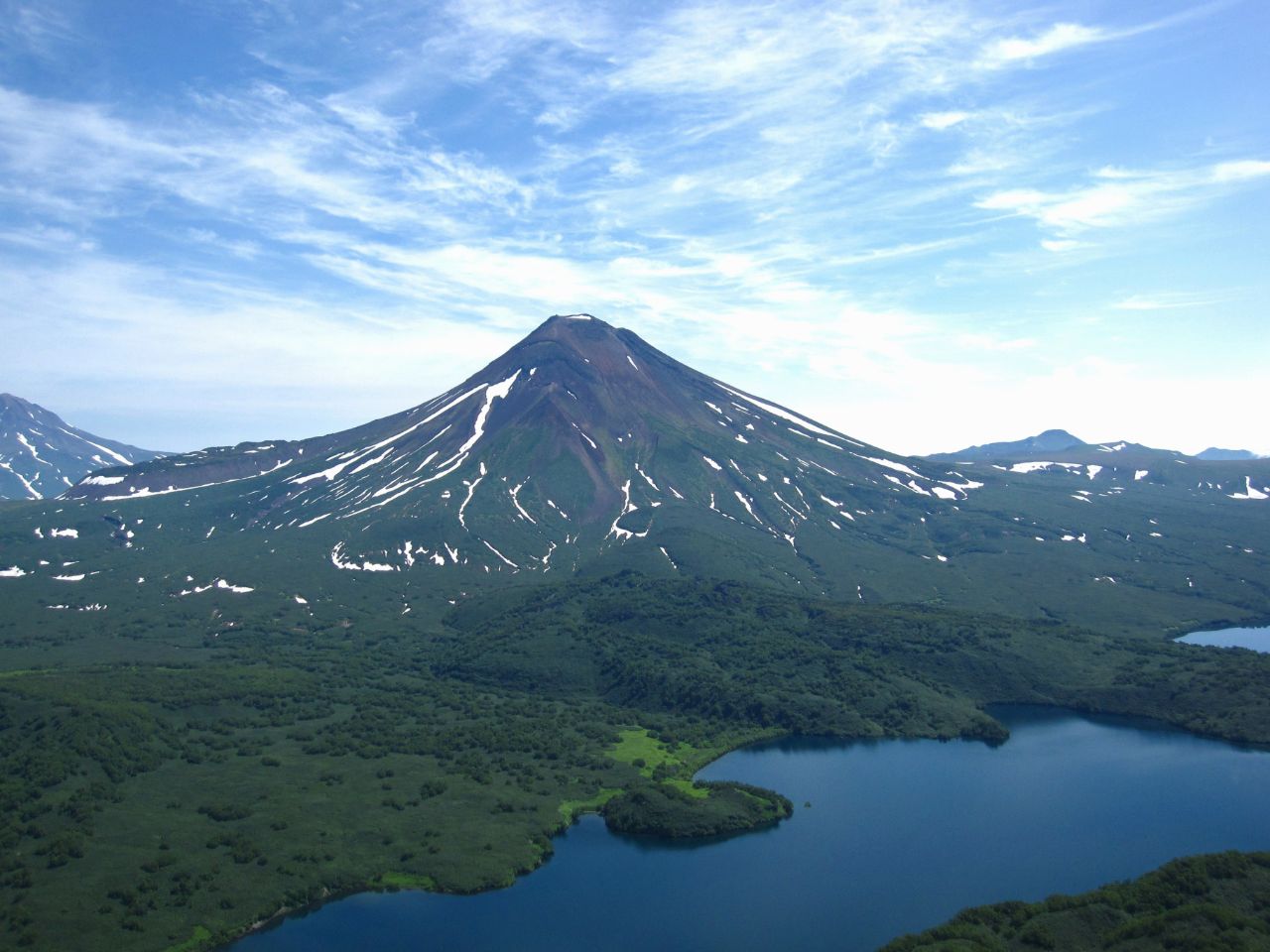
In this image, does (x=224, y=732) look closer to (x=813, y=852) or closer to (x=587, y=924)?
(x=587, y=924)

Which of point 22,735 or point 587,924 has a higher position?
point 22,735

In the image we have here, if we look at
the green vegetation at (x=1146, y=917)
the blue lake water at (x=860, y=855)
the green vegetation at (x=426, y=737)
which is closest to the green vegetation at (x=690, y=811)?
the green vegetation at (x=426, y=737)

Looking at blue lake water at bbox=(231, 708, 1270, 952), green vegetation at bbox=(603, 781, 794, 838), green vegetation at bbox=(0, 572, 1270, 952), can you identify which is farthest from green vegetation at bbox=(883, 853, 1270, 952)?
green vegetation at bbox=(0, 572, 1270, 952)

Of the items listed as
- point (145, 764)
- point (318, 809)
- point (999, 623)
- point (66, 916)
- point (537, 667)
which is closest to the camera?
point (66, 916)

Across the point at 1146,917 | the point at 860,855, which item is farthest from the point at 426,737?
the point at 1146,917

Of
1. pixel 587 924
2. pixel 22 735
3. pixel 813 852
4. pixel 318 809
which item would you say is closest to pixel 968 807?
pixel 813 852

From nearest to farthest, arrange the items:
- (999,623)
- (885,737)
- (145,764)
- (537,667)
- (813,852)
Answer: (813,852) → (145,764) → (885,737) → (537,667) → (999,623)

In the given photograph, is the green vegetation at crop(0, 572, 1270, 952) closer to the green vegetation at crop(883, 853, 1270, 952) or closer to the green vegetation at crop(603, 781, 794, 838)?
the green vegetation at crop(603, 781, 794, 838)

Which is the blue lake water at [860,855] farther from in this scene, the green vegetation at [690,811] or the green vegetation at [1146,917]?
the green vegetation at [1146,917]
